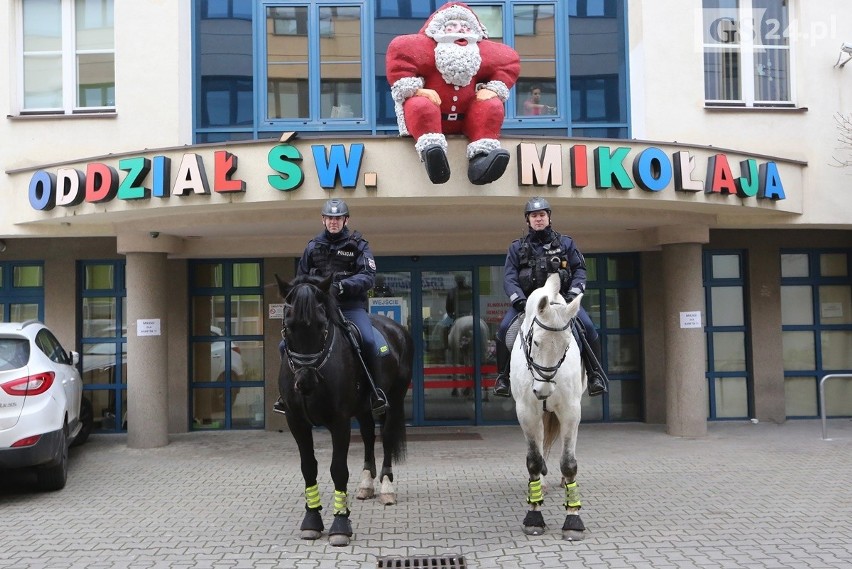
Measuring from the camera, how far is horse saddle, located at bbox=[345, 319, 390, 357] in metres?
6.52

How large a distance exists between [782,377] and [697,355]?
7.64 feet

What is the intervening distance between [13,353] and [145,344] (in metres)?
3.03

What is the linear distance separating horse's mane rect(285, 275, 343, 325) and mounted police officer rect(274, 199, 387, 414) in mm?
712

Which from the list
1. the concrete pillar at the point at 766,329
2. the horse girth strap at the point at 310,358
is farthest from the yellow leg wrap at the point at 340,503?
the concrete pillar at the point at 766,329

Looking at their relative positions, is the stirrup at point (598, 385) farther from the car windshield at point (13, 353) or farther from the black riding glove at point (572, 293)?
the car windshield at point (13, 353)

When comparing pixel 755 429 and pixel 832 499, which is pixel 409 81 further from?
pixel 755 429

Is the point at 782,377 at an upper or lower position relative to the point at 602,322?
lower

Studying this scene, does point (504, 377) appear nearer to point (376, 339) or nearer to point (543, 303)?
point (376, 339)

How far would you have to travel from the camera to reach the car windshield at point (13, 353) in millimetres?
7660

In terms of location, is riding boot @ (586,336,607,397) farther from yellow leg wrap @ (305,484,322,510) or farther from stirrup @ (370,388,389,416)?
yellow leg wrap @ (305,484,322,510)

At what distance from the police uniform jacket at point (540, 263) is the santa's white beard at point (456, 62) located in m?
2.85

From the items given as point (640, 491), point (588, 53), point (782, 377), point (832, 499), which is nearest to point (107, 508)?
point (640, 491)

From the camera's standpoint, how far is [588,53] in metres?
11.4

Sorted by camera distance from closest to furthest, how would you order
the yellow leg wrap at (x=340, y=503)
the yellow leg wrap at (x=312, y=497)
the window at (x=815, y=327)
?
1. the yellow leg wrap at (x=340, y=503)
2. the yellow leg wrap at (x=312, y=497)
3. the window at (x=815, y=327)
